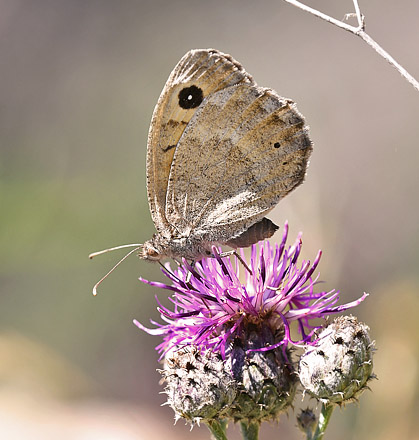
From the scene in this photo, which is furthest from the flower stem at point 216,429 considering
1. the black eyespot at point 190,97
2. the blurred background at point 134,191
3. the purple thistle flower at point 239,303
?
the blurred background at point 134,191

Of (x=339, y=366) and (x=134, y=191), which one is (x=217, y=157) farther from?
(x=134, y=191)

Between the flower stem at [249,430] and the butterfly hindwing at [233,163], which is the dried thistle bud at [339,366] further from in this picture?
the butterfly hindwing at [233,163]

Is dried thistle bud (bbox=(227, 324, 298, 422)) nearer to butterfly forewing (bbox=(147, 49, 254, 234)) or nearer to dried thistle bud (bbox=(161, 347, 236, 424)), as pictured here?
dried thistle bud (bbox=(161, 347, 236, 424))

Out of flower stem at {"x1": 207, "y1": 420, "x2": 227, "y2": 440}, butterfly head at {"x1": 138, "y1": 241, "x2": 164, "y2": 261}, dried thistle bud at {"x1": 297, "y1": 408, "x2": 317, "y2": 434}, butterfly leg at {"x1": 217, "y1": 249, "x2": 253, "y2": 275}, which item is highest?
butterfly head at {"x1": 138, "y1": 241, "x2": 164, "y2": 261}

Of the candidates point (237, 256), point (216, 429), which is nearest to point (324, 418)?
point (216, 429)

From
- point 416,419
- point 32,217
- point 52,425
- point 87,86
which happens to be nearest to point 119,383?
point 52,425

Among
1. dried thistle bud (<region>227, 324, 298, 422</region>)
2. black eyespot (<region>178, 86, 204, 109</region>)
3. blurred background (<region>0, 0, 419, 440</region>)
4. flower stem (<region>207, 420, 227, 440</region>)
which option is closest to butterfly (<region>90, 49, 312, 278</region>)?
black eyespot (<region>178, 86, 204, 109</region>)
